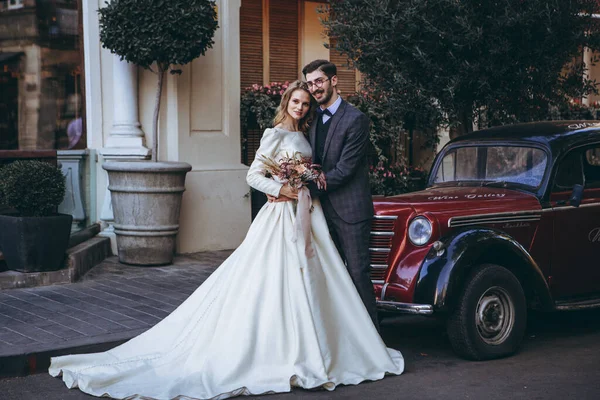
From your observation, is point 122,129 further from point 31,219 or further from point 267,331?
point 267,331

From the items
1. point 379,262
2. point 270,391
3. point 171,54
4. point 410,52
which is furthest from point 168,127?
point 270,391

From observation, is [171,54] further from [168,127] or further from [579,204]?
[579,204]

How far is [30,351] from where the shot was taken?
5629 mm

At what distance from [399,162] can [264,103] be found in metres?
2.36

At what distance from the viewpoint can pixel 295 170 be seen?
5.63 meters

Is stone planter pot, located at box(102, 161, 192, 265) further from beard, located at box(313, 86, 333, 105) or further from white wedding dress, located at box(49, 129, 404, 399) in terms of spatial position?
beard, located at box(313, 86, 333, 105)

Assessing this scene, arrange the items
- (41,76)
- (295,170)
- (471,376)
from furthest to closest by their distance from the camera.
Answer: (41,76) < (295,170) < (471,376)

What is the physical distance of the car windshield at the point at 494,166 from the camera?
21.7 ft

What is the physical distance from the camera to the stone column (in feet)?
31.8

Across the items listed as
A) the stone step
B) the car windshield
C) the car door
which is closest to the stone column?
the stone step

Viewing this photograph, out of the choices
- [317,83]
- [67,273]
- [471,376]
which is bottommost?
[471,376]

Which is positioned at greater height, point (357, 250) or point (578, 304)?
point (357, 250)

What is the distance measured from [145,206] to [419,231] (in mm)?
3988

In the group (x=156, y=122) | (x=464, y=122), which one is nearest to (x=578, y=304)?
(x=464, y=122)
